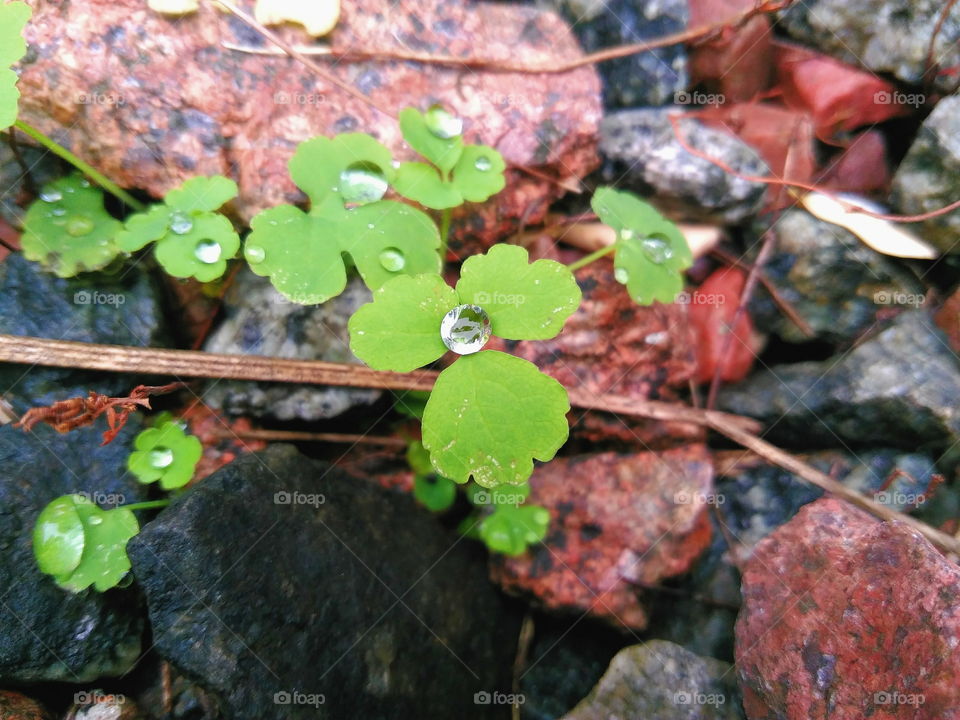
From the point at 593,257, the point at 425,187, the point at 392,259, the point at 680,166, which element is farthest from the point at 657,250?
the point at 392,259

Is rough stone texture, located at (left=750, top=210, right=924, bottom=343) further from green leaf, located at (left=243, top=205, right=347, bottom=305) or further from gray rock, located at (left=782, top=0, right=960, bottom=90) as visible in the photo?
green leaf, located at (left=243, top=205, right=347, bottom=305)

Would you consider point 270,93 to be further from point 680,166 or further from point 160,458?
point 680,166

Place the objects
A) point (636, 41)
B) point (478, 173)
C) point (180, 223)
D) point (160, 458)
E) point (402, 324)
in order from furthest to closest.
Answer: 1. point (636, 41)
2. point (478, 173)
3. point (180, 223)
4. point (160, 458)
5. point (402, 324)

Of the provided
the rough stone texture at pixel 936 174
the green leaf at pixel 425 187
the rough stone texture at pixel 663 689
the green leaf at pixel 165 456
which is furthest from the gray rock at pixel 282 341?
the rough stone texture at pixel 936 174

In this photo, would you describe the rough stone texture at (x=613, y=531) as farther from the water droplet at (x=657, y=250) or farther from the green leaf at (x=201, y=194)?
the green leaf at (x=201, y=194)

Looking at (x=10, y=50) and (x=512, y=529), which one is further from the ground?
(x=10, y=50)

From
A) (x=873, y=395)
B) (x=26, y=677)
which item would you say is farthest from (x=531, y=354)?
(x=26, y=677)

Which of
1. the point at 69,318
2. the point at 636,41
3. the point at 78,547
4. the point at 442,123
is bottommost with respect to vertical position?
the point at 78,547
